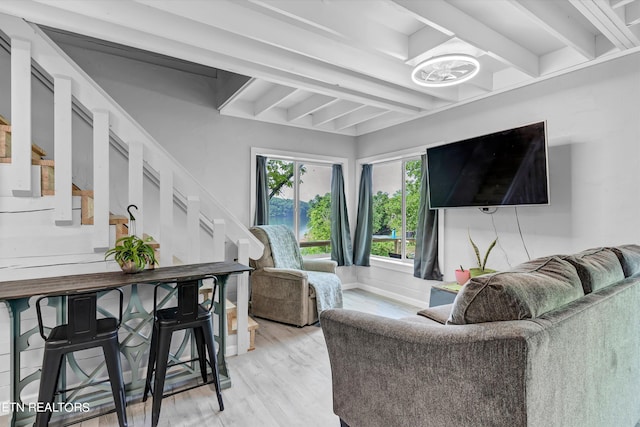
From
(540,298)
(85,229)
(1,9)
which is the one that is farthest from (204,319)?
(1,9)

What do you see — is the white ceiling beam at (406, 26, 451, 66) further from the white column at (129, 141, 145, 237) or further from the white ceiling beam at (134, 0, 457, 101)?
the white column at (129, 141, 145, 237)

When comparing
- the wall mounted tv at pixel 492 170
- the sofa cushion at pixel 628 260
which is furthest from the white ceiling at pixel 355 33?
the sofa cushion at pixel 628 260

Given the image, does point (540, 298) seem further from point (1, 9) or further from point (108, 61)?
point (108, 61)

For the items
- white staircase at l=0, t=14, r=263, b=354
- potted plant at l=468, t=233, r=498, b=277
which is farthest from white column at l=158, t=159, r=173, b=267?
potted plant at l=468, t=233, r=498, b=277

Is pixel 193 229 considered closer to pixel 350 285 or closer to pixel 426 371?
pixel 426 371

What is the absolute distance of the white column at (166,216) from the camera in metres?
2.49

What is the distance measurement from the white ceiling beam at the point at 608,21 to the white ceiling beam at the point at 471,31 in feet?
1.75

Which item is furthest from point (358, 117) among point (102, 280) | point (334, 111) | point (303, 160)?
point (102, 280)

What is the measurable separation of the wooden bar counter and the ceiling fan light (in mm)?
2014

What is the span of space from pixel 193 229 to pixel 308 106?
211 cm

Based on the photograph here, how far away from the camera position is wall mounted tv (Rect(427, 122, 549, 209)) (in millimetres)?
2643

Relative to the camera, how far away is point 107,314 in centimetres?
213

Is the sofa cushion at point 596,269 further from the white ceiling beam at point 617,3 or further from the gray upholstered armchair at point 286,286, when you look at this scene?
the gray upholstered armchair at point 286,286

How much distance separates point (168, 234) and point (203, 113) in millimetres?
1906
